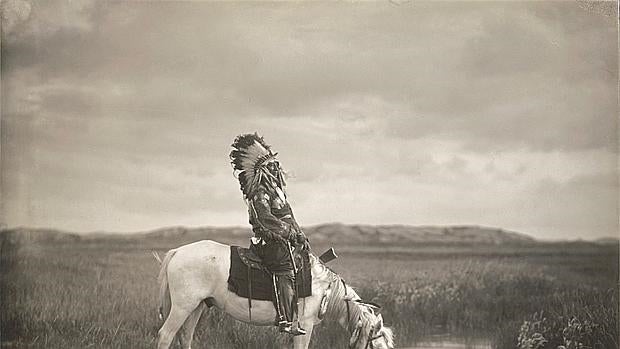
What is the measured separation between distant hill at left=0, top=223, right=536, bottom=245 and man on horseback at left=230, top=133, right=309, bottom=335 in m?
→ 0.24

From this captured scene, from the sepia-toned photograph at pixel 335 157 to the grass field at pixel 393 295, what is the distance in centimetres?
1

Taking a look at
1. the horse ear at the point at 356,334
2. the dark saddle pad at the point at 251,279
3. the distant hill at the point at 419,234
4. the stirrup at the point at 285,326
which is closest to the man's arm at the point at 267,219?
the dark saddle pad at the point at 251,279

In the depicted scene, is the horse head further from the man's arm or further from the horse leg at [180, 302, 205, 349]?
the horse leg at [180, 302, 205, 349]

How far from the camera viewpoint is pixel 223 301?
601 centimetres

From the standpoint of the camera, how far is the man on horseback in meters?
5.96

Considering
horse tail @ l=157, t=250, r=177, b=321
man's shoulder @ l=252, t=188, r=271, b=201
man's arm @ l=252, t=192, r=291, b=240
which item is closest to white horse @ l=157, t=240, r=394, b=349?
horse tail @ l=157, t=250, r=177, b=321

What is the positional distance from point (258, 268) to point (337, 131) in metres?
1.15

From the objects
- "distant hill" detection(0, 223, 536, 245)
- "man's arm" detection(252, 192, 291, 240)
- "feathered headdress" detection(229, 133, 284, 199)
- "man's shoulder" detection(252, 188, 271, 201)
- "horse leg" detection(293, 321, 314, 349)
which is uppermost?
"feathered headdress" detection(229, 133, 284, 199)

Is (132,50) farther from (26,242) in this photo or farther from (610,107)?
(610,107)

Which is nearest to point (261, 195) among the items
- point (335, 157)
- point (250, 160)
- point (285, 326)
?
point (250, 160)

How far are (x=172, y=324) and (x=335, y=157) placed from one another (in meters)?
1.61

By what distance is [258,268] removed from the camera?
599 cm

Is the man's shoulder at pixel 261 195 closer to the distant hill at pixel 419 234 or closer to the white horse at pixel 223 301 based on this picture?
the white horse at pixel 223 301

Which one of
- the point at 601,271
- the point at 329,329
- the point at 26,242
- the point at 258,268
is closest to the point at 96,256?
the point at 26,242
